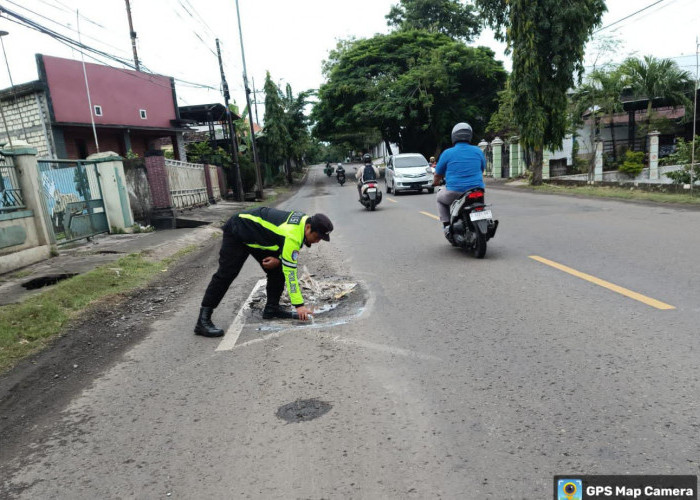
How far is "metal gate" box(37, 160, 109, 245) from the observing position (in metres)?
11.0

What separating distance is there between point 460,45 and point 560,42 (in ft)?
57.1

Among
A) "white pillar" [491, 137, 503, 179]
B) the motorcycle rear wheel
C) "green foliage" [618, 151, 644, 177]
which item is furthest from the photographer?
"white pillar" [491, 137, 503, 179]

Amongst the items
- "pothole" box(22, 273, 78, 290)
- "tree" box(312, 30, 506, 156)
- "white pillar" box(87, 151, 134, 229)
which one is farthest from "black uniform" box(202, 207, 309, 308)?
"tree" box(312, 30, 506, 156)

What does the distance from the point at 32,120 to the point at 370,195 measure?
14093 millimetres

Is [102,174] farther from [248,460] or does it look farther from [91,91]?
[248,460]

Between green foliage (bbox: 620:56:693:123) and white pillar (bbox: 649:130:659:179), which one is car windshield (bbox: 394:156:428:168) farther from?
green foliage (bbox: 620:56:693:123)

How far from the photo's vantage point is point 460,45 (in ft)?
118

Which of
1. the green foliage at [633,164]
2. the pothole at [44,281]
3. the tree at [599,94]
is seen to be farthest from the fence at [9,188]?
the green foliage at [633,164]

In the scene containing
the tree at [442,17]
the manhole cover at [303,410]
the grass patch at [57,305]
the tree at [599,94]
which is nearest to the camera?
the manhole cover at [303,410]

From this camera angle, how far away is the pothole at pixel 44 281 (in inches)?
298

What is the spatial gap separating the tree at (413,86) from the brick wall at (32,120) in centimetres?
2093

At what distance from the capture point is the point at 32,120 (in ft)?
63.9

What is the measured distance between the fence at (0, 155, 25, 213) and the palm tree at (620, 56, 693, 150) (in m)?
27.5

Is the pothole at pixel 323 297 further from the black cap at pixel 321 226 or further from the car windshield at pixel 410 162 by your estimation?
the car windshield at pixel 410 162
